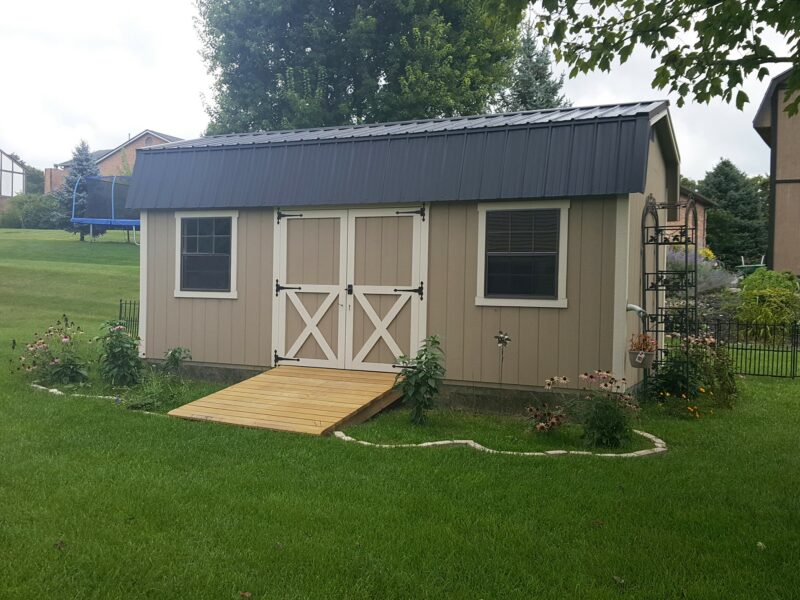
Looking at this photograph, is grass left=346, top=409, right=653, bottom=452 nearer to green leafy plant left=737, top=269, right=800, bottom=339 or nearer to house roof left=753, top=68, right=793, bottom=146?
green leafy plant left=737, top=269, right=800, bottom=339

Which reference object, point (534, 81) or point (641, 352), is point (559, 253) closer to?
point (641, 352)

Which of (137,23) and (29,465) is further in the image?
(137,23)

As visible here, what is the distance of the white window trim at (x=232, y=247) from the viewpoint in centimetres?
906

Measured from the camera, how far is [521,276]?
759 centimetres

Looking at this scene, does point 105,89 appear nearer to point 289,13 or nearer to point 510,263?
point 289,13

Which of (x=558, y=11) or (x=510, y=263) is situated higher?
(x=558, y=11)

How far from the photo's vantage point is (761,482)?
505 centimetres

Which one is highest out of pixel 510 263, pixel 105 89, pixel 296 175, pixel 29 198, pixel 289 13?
pixel 105 89

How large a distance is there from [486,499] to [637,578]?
50.9 inches

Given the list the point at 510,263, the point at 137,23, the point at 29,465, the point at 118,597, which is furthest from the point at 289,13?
the point at 118,597

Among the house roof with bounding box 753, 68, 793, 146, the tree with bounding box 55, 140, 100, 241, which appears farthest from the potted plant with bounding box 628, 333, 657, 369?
the tree with bounding box 55, 140, 100, 241

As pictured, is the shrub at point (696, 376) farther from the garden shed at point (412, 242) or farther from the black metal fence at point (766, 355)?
the black metal fence at point (766, 355)

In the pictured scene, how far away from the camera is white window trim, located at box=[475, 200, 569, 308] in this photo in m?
7.35

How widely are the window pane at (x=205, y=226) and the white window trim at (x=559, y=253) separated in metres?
3.69
